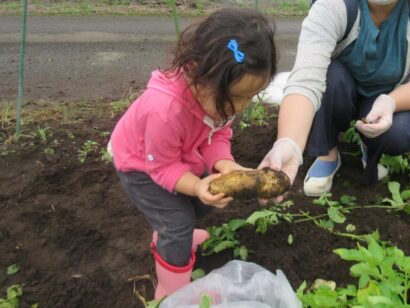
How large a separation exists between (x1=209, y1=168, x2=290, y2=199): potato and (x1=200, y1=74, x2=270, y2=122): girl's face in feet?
0.57

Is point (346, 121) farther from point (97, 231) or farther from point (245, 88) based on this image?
point (97, 231)

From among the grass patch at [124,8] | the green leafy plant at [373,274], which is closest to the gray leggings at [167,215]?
the green leafy plant at [373,274]

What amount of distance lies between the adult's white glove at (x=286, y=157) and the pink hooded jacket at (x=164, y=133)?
0.62ft

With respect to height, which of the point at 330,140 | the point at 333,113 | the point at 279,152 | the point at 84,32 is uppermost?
the point at 279,152

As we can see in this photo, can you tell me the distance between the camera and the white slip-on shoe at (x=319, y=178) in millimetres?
2039

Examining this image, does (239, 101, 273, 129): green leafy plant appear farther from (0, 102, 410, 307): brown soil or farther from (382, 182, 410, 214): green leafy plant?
(382, 182, 410, 214): green leafy plant

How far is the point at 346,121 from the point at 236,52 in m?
1.12

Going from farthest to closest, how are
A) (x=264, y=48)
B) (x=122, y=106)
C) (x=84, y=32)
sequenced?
(x=84, y=32), (x=122, y=106), (x=264, y=48)

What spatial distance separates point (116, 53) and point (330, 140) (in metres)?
3.39

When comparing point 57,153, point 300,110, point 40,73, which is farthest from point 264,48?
point 40,73

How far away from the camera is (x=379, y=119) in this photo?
1.71 meters

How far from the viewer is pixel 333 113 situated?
6.61ft

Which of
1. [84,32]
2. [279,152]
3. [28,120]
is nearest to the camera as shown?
[279,152]

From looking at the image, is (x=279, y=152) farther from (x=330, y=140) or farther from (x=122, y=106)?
(x=122, y=106)
